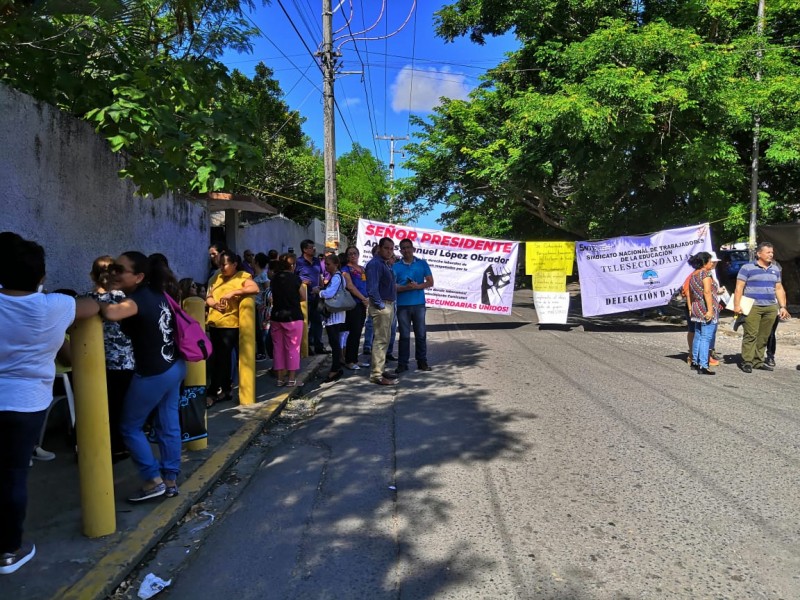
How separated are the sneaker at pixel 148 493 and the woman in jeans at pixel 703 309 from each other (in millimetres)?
7013

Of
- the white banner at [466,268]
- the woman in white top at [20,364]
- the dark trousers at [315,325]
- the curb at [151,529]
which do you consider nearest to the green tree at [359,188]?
the white banner at [466,268]

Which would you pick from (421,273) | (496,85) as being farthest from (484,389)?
(496,85)

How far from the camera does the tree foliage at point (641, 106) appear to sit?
37.0ft

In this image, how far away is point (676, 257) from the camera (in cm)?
1198

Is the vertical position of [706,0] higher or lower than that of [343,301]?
higher

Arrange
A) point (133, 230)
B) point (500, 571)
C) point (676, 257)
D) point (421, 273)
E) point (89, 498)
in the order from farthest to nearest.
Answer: point (676, 257) < point (421, 273) < point (133, 230) < point (89, 498) < point (500, 571)

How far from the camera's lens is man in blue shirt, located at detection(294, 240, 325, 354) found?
9.06m

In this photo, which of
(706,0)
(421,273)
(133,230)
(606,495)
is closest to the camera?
(606,495)

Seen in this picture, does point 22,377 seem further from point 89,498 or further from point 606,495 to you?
point 606,495

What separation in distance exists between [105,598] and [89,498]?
697 mm

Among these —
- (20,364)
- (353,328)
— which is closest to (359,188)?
(353,328)

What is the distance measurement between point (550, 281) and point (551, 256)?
0.53 meters

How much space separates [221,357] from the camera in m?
6.34

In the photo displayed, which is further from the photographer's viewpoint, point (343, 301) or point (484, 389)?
point (343, 301)
